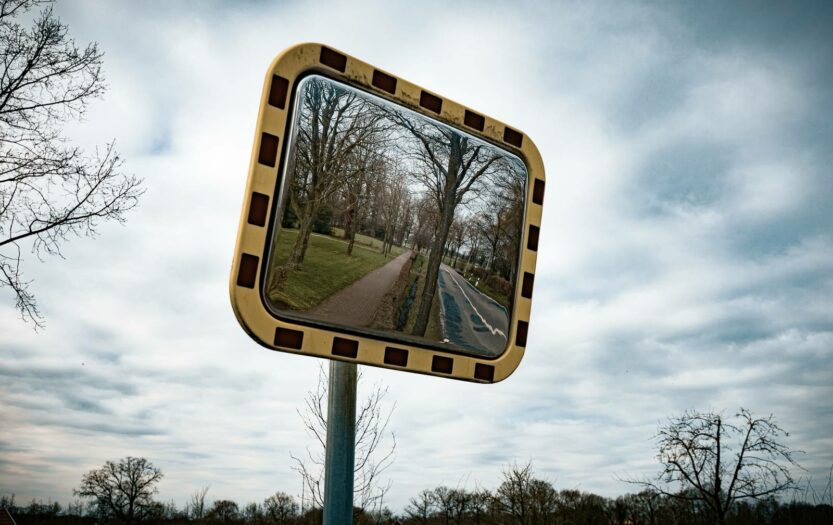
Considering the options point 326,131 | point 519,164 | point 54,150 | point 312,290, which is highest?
point 54,150

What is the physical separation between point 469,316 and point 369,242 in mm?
427

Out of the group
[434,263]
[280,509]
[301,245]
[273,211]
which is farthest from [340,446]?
[280,509]

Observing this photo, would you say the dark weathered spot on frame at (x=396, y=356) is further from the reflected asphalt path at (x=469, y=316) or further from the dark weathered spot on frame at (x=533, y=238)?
the dark weathered spot on frame at (x=533, y=238)

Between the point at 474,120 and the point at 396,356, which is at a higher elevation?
the point at 474,120

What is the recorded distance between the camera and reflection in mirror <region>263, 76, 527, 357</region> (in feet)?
5.96

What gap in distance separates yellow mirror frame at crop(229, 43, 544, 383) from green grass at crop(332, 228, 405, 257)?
0.87 feet

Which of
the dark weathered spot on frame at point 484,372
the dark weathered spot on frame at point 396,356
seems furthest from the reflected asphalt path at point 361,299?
the dark weathered spot on frame at point 484,372

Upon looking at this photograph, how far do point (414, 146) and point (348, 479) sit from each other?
1.20m

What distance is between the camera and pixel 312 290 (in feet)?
6.04

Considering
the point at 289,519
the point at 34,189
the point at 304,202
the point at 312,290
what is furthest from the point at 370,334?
the point at 289,519

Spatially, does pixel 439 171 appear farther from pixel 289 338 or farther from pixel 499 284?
pixel 289 338

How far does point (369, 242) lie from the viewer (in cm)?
202

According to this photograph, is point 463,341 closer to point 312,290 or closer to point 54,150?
point 312,290

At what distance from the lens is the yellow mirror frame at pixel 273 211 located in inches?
67.3
